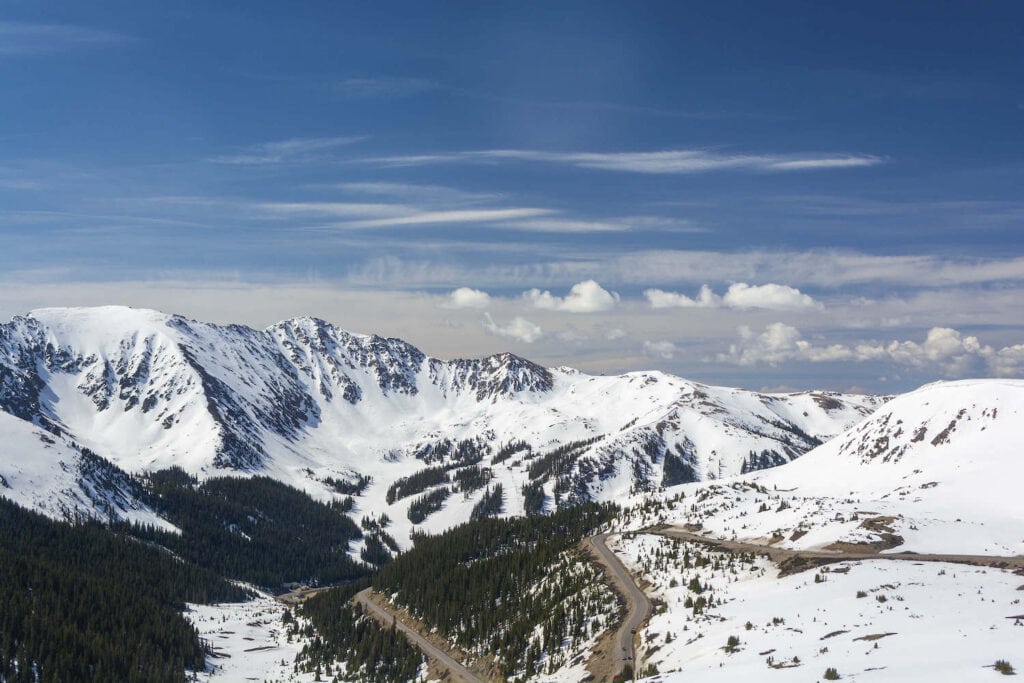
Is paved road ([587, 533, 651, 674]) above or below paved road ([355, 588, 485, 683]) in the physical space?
above

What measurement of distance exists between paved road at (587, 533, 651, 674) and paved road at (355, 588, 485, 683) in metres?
28.4

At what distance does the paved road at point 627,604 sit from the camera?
87.3 m

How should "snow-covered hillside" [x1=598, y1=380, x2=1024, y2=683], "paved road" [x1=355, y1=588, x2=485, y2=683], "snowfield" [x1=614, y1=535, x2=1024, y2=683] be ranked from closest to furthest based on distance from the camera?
"snowfield" [x1=614, y1=535, x2=1024, y2=683]
"snow-covered hillside" [x1=598, y1=380, x2=1024, y2=683]
"paved road" [x1=355, y1=588, x2=485, y2=683]

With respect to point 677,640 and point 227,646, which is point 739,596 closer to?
point 677,640

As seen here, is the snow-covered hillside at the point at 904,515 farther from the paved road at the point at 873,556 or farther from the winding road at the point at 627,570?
the winding road at the point at 627,570

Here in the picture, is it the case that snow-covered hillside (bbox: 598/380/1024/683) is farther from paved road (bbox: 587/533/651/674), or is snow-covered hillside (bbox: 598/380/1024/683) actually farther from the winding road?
paved road (bbox: 587/533/651/674)

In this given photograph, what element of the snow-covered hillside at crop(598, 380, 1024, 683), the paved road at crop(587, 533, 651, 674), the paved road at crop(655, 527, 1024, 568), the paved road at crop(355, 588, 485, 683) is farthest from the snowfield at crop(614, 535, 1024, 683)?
the paved road at crop(355, 588, 485, 683)

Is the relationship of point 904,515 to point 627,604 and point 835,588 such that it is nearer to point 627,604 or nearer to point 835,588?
point 835,588

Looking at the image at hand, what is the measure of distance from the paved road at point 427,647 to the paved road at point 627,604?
28.4m

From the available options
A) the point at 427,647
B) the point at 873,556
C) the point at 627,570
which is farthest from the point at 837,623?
the point at 427,647

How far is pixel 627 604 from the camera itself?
10950cm

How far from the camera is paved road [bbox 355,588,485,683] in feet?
396

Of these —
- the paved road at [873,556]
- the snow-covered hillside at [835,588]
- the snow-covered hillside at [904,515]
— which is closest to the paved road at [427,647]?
the snow-covered hillside at [835,588]

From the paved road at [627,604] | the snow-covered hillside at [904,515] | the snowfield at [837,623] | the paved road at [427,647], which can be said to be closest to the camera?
the snowfield at [837,623]
